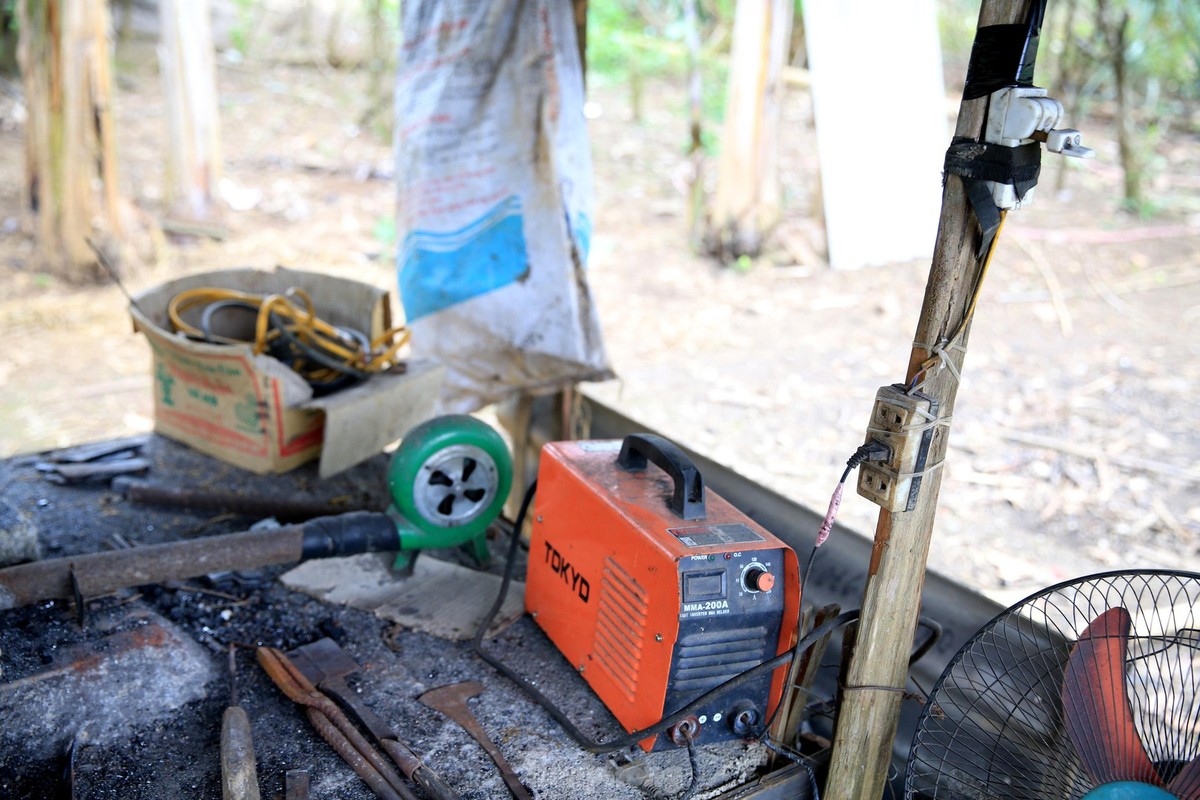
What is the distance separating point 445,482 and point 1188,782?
209 centimetres

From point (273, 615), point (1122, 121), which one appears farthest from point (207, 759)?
point (1122, 121)

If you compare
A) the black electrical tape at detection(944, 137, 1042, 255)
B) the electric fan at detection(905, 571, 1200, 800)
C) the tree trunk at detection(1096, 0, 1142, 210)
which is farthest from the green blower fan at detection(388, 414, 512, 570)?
the tree trunk at detection(1096, 0, 1142, 210)

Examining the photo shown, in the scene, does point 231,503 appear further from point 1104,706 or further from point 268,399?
point 1104,706

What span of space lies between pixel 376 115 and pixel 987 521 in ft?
26.1

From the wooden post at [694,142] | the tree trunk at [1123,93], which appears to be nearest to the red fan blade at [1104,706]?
the wooden post at [694,142]

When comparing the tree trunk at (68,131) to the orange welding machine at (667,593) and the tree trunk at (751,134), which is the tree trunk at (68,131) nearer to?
the tree trunk at (751,134)

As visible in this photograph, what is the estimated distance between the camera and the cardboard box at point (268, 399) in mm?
3455

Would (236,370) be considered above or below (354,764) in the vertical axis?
above

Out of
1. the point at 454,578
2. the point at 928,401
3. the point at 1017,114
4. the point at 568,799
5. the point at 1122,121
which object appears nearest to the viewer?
the point at 1017,114

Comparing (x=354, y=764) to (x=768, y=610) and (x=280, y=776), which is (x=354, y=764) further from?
(x=768, y=610)

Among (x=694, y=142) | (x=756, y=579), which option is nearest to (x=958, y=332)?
(x=756, y=579)

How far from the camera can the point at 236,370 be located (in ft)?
11.3

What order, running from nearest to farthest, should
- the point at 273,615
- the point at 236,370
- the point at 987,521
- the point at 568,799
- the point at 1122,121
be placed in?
the point at 568,799, the point at 273,615, the point at 236,370, the point at 987,521, the point at 1122,121

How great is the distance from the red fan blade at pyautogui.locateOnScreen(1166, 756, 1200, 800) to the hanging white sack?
2332mm
